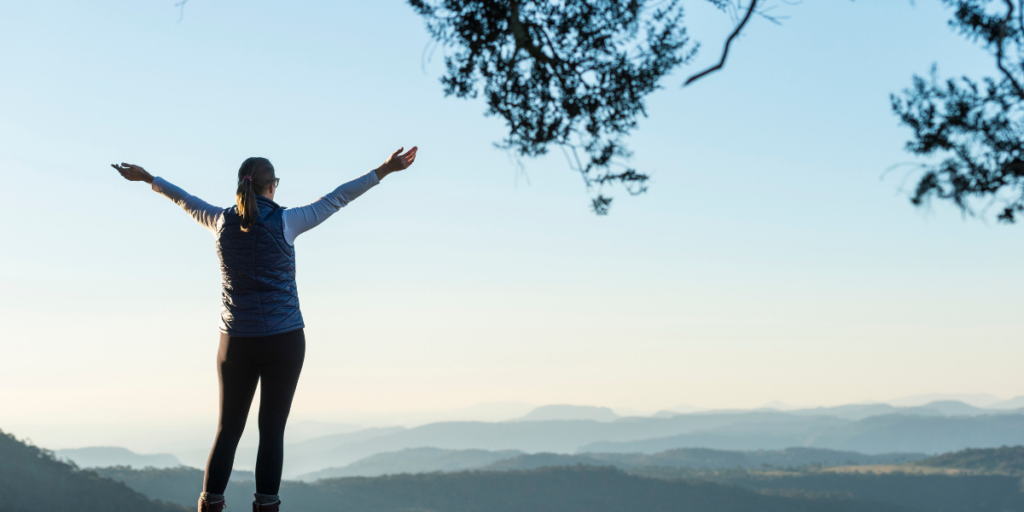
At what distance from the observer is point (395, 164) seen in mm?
3305

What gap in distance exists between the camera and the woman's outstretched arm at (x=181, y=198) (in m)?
3.25

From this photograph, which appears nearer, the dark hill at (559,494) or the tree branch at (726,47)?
the tree branch at (726,47)

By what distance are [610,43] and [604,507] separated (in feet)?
289

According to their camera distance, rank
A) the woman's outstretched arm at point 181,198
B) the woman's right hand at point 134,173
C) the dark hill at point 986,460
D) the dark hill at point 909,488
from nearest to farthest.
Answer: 1. the woman's outstretched arm at point 181,198
2. the woman's right hand at point 134,173
3. the dark hill at point 909,488
4. the dark hill at point 986,460

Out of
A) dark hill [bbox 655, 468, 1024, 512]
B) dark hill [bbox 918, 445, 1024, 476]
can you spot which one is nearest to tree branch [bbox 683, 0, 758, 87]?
dark hill [bbox 655, 468, 1024, 512]

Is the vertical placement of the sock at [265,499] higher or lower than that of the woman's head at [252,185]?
lower

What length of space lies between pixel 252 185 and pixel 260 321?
565mm

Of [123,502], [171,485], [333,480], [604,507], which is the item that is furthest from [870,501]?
[123,502]

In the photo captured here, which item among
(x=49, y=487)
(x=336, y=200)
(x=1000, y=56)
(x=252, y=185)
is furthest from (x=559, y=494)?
(x=252, y=185)

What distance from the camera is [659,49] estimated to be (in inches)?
208

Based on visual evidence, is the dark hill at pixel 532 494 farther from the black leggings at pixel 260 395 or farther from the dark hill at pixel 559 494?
the black leggings at pixel 260 395

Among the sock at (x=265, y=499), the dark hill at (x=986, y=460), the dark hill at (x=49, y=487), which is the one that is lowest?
the dark hill at (x=986, y=460)

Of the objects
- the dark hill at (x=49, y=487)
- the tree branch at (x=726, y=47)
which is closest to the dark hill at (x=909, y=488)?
the dark hill at (x=49, y=487)

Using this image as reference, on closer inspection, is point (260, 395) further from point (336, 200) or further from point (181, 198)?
point (181, 198)
